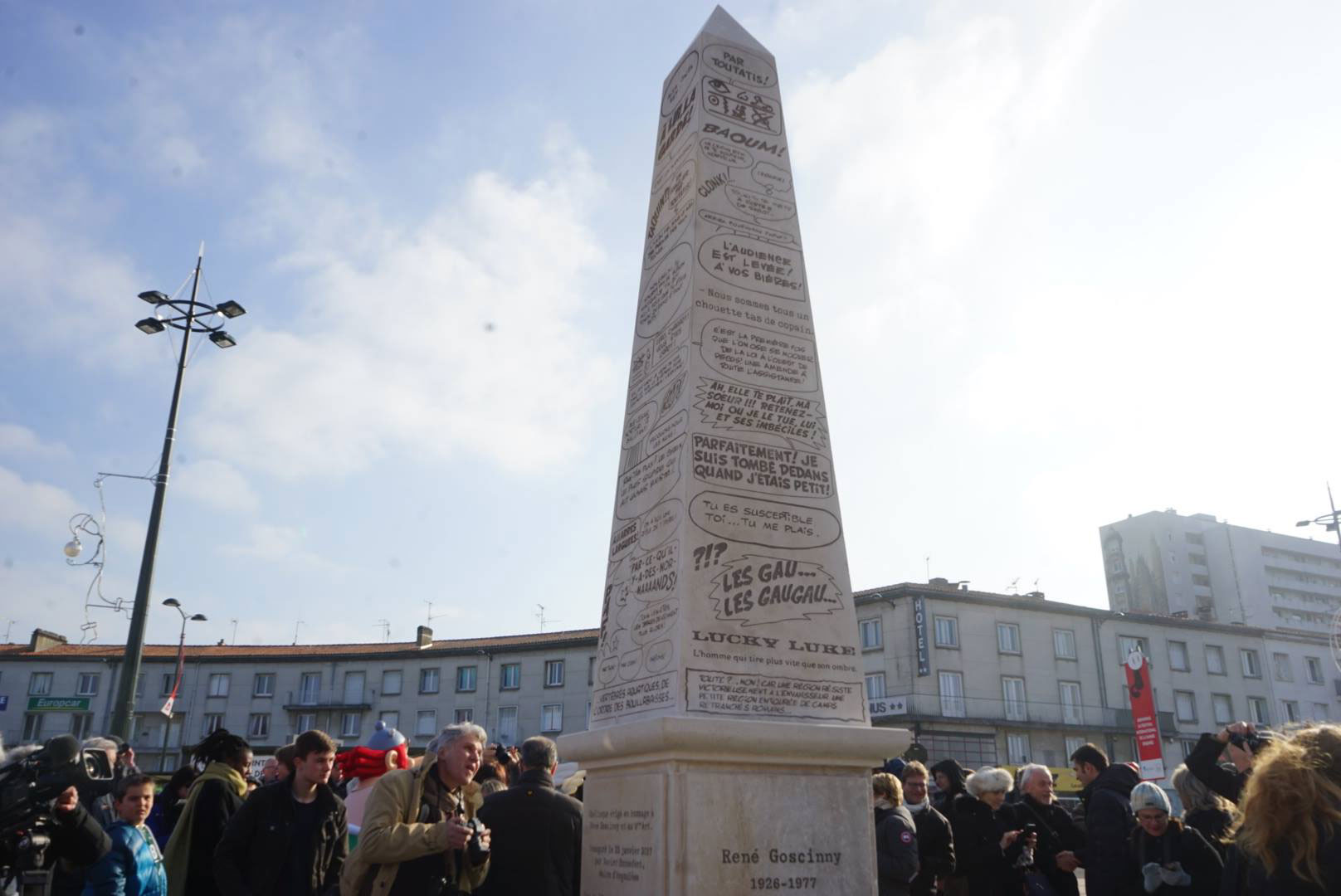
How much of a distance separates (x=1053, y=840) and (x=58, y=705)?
59141 millimetres

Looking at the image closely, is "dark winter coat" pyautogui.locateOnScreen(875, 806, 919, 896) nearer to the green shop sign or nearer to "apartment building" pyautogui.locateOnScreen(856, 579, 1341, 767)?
"apartment building" pyautogui.locateOnScreen(856, 579, 1341, 767)

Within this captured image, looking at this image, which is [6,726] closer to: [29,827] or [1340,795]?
[29,827]

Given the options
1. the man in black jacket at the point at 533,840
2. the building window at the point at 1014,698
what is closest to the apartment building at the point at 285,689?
the building window at the point at 1014,698

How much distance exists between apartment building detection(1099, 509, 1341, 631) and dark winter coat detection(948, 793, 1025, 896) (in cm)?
8501

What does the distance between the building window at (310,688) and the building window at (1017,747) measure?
3534cm

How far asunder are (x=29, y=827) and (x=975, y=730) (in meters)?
42.7

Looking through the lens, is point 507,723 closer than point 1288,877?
No

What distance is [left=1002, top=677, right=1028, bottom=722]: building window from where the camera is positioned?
43906 mm

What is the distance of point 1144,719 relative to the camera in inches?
674

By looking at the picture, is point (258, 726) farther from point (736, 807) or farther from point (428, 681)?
point (736, 807)

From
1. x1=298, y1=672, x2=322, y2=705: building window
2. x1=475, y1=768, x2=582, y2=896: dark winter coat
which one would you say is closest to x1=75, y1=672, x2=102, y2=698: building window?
x1=298, y1=672, x2=322, y2=705: building window

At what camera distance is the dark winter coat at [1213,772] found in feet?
21.5

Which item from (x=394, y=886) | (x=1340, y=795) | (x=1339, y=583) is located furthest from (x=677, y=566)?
(x=1339, y=583)

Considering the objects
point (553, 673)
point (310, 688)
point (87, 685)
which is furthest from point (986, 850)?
point (87, 685)
